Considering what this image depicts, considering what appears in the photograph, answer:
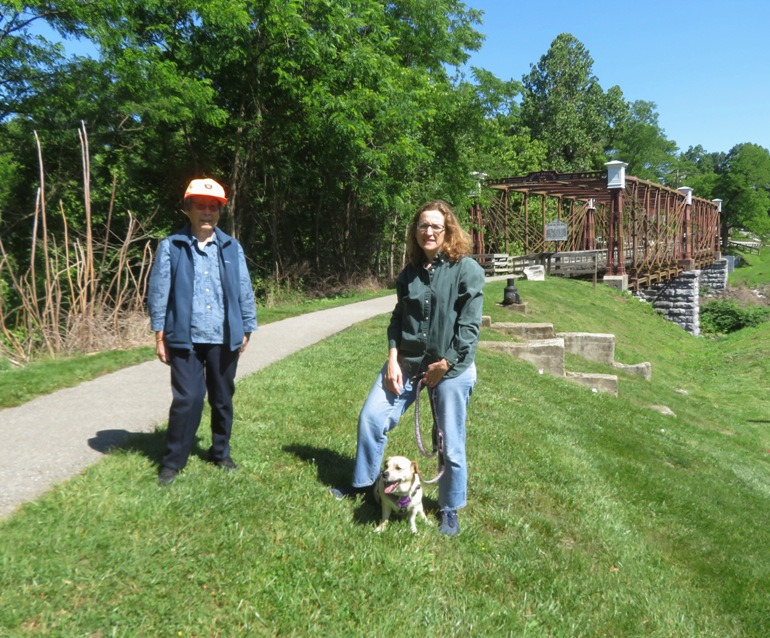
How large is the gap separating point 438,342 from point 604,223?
40634 millimetres

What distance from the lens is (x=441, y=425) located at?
4.25 meters

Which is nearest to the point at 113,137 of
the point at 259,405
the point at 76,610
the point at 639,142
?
the point at 259,405

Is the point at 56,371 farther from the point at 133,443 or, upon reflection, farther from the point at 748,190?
the point at 748,190

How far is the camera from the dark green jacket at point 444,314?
4.16 m

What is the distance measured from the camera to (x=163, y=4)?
1709 cm

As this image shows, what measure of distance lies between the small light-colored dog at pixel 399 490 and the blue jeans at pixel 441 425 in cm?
15

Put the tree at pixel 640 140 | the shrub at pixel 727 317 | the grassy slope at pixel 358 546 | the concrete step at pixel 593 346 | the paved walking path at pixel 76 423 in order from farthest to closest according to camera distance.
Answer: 1. the tree at pixel 640 140
2. the shrub at pixel 727 317
3. the concrete step at pixel 593 346
4. the paved walking path at pixel 76 423
5. the grassy slope at pixel 358 546

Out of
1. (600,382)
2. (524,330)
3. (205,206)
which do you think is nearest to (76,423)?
(205,206)

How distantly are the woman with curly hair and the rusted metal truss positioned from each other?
28018 mm

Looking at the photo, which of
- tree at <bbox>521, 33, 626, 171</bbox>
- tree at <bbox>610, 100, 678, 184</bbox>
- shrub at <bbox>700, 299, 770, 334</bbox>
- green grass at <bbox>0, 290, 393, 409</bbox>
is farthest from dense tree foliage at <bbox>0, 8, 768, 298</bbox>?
tree at <bbox>610, 100, 678, 184</bbox>

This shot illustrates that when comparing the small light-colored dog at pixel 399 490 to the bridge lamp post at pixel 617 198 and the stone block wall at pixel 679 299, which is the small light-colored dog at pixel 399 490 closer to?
the bridge lamp post at pixel 617 198

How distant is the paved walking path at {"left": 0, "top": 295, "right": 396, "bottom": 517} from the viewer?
462cm

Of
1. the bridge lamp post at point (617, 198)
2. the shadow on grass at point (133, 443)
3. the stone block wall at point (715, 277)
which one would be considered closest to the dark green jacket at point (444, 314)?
the shadow on grass at point (133, 443)

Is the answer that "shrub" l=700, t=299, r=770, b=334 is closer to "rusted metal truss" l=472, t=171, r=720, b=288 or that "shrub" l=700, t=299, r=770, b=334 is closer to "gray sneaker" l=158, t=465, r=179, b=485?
"rusted metal truss" l=472, t=171, r=720, b=288
